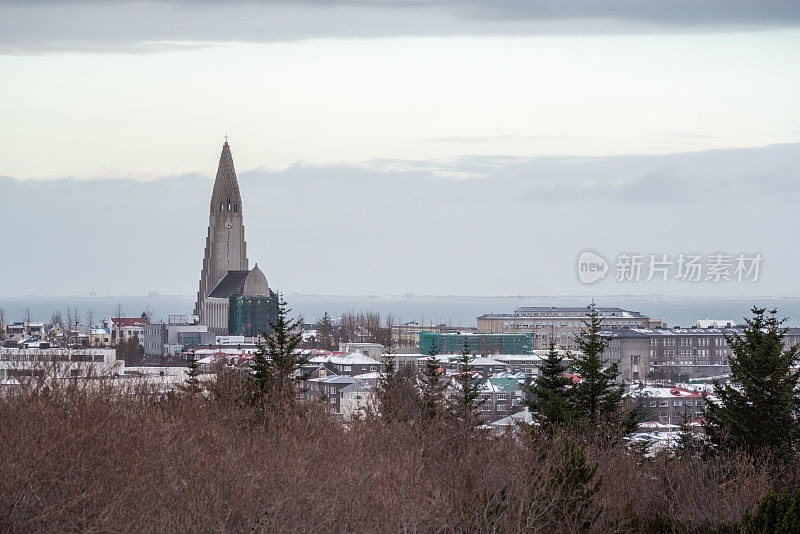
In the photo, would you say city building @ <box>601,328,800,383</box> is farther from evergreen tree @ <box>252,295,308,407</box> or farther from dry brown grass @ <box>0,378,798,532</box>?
dry brown grass @ <box>0,378,798,532</box>

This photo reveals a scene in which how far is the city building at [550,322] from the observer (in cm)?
15662

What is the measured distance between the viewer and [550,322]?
528ft

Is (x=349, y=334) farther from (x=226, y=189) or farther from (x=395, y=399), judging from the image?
(x=395, y=399)

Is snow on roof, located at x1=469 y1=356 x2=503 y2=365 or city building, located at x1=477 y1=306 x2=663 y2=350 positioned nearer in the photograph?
snow on roof, located at x1=469 y1=356 x2=503 y2=365

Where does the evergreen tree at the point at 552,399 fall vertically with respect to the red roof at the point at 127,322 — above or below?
below

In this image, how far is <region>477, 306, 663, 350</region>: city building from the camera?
6166 inches

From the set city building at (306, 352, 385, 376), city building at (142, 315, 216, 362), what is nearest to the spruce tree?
city building at (306, 352, 385, 376)

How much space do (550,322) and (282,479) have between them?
472 ft

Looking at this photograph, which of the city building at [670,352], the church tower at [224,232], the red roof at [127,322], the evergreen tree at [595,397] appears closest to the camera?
the evergreen tree at [595,397]

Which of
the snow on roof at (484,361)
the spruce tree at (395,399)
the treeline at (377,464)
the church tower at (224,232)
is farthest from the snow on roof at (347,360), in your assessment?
the church tower at (224,232)

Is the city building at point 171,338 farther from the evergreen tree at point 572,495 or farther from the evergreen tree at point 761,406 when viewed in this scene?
the evergreen tree at point 572,495

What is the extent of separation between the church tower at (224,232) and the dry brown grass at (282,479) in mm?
148620

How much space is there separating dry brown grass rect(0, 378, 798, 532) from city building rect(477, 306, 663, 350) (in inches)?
5036

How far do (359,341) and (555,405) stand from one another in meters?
111
